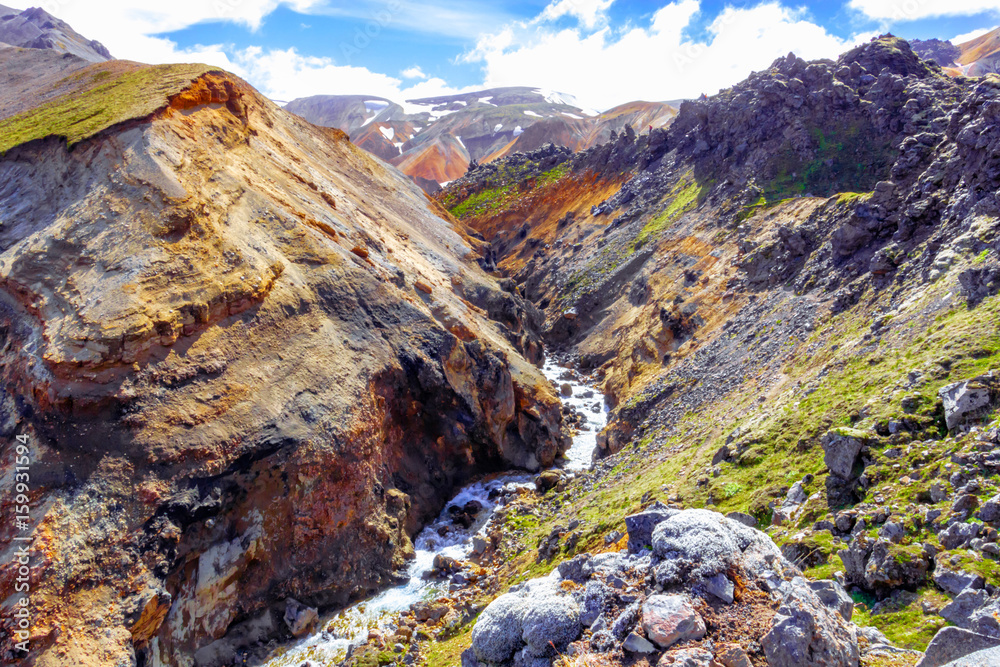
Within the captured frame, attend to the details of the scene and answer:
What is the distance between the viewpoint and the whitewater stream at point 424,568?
55.5 feet

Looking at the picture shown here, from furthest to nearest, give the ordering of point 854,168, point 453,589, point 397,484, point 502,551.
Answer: point 854,168, point 397,484, point 502,551, point 453,589

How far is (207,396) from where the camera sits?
17812mm

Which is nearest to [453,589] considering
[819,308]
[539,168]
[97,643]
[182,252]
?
[97,643]

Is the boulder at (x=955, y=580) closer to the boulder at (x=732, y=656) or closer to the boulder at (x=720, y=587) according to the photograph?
the boulder at (x=720, y=587)

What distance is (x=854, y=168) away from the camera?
36.8m

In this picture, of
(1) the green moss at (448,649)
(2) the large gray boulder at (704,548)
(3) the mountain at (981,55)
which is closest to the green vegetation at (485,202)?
(1) the green moss at (448,649)

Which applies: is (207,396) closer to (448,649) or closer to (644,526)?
(448,649)

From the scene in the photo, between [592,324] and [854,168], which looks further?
[592,324]

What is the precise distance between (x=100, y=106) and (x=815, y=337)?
34.4 m

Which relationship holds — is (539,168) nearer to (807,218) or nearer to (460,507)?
(807,218)

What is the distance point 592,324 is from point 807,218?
1788cm

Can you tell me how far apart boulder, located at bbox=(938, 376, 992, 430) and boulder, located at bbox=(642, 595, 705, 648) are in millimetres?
8194

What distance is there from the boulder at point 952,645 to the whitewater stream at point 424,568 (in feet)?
48.3

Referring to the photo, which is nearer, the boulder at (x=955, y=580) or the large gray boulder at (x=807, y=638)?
the large gray boulder at (x=807, y=638)
